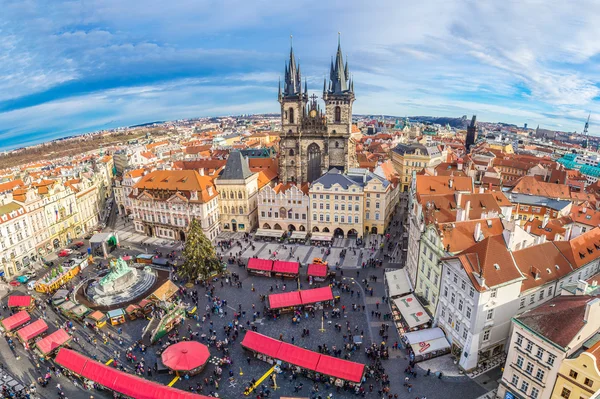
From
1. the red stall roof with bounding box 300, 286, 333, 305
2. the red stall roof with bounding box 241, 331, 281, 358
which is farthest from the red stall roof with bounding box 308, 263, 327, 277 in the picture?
the red stall roof with bounding box 241, 331, 281, 358

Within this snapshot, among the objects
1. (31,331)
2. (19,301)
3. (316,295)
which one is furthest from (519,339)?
(19,301)

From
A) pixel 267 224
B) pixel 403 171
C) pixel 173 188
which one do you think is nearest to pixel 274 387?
pixel 267 224

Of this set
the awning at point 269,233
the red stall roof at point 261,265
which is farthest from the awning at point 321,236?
the red stall roof at point 261,265

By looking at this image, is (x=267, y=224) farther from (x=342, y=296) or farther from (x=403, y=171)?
(x=403, y=171)

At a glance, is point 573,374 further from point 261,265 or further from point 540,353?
point 261,265

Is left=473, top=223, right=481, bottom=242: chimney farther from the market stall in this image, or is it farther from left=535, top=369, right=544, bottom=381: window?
left=535, top=369, right=544, bottom=381: window
